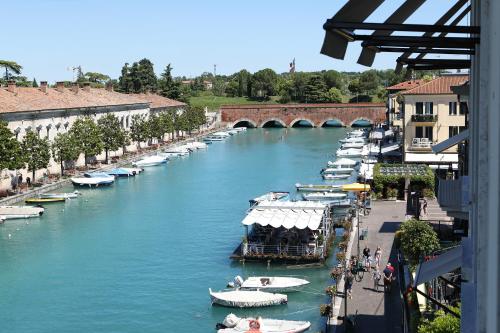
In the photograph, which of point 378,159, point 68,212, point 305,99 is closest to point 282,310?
point 68,212

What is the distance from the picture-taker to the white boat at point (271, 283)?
27.4m

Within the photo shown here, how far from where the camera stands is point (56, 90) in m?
74.8

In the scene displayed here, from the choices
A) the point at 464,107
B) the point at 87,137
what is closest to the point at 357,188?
the point at 464,107

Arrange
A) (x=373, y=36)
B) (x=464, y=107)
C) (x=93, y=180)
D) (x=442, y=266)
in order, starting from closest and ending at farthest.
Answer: (x=373, y=36)
(x=442, y=266)
(x=464, y=107)
(x=93, y=180)

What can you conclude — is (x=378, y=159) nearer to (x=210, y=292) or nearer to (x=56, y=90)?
(x=56, y=90)

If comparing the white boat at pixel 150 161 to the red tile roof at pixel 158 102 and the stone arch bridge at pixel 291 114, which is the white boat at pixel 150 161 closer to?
the red tile roof at pixel 158 102

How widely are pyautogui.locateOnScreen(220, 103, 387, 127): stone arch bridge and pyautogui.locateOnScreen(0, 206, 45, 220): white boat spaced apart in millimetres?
85152

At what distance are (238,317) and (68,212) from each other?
82.3ft

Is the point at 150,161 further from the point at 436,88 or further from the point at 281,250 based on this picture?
the point at 281,250

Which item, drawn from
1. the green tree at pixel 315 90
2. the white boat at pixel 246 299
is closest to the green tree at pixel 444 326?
the white boat at pixel 246 299

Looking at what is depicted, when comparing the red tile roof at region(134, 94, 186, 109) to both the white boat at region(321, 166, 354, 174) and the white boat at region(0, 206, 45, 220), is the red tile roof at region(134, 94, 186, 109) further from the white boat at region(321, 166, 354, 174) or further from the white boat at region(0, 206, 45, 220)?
the white boat at region(0, 206, 45, 220)

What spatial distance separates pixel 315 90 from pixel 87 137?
8365 centimetres

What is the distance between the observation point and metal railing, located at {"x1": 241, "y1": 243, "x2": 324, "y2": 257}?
3166cm

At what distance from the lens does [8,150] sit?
48.5m
